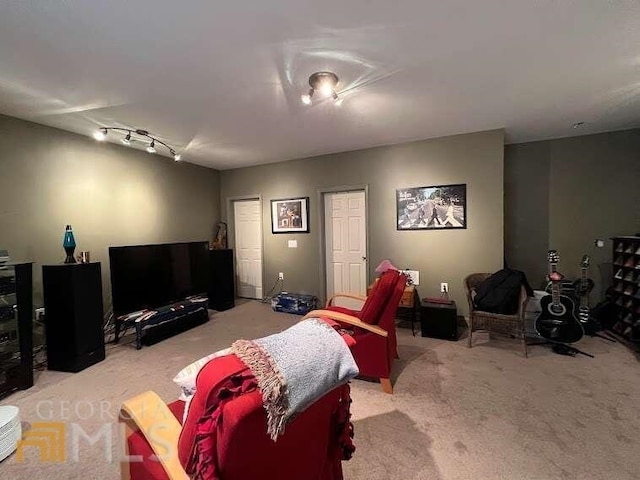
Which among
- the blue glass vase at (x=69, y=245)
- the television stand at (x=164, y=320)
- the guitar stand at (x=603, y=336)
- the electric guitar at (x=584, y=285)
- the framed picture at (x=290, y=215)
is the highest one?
the framed picture at (x=290, y=215)

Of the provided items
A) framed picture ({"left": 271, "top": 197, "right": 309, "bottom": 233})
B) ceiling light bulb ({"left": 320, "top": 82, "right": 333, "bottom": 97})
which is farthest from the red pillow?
framed picture ({"left": 271, "top": 197, "right": 309, "bottom": 233})

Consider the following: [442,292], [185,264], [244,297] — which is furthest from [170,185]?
[442,292]

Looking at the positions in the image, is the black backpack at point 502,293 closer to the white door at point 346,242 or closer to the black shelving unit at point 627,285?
the black shelving unit at point 627,285

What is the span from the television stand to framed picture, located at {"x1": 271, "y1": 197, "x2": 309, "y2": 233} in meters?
1.71

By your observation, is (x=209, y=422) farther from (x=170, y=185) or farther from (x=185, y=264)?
(x=170, y=185)

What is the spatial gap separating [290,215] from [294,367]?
4035mm

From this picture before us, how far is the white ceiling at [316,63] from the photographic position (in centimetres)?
152

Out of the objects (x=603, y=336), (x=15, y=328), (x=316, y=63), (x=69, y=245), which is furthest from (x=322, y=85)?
(x=603, y=336)

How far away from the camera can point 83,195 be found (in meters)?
3.35

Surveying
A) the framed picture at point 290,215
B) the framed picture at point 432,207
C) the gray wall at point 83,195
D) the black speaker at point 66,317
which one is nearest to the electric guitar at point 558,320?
the framed picture at point 432,207

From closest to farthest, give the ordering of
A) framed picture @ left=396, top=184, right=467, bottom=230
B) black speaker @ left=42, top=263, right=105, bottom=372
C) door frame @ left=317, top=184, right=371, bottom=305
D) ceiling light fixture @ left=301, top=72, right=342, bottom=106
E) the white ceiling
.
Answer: the white ceiling → ceiling light fixture @ left=301, top=72, right=342, bottom=106 → black speaker @ left=42, top=263, right=105, bottom=372 → framed picture @ left=396, top=184, right=467, bottom=230 → door frame @ left=317, top=184, right=371, bottom=305

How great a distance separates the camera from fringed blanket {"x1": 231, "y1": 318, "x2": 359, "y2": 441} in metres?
0.74

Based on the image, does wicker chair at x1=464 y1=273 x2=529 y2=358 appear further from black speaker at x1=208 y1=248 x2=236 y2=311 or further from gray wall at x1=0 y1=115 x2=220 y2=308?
gray wall at x1=0 y1=115 x2=220 y2=308

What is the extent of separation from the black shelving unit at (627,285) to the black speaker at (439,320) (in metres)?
1.76
